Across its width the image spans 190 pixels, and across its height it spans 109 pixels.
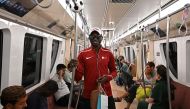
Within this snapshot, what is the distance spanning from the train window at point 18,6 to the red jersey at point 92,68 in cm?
90

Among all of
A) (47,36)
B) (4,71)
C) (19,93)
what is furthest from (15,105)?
(47,36)

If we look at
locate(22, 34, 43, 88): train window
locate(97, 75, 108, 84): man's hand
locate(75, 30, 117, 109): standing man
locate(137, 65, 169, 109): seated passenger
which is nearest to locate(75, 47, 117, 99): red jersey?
locate(75, 30, 117, 109): standing man

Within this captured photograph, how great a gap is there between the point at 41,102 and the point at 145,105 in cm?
269

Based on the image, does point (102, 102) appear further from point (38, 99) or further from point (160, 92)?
point (160, 92)

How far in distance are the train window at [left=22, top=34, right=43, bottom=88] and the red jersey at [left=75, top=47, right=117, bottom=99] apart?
131 cm

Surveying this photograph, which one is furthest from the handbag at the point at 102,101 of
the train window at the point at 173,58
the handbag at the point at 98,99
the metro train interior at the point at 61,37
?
the train window at the point at 173,58

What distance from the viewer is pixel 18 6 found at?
301cm

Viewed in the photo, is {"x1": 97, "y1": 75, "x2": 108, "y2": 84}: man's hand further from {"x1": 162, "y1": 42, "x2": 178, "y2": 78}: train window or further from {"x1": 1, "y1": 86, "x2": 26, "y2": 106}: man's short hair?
{"x1": 162, "y1": 42, "x2": 178, "y2": 78}: train window

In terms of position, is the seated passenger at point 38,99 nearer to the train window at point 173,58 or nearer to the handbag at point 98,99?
the handbag at point 98,99

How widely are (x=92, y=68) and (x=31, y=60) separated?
1.91m

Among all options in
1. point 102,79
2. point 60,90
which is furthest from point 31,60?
point 102,79

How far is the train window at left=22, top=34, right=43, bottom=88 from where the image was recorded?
4.09m

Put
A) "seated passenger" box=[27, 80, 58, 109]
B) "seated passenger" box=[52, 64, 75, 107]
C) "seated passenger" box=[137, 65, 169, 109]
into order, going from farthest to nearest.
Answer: "seated passenger" box=[52, 64, 75, 107] → "seated passenger" box=[137, 65, 169, 109] → "seated passenger" box=[27, 80, 58, 109]

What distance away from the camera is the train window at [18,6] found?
265 centimetres
